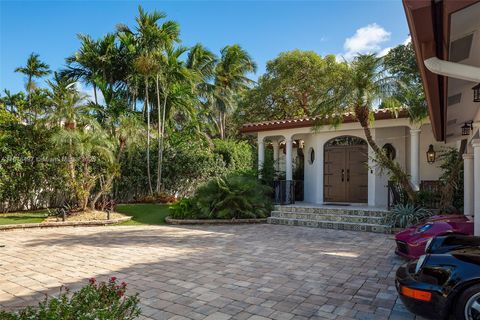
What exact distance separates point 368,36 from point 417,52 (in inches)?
417

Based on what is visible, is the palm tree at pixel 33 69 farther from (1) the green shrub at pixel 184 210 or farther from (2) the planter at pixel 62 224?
(1) the green shrub at pixel 184 210

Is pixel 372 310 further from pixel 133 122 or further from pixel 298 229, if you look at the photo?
pixel 133 122

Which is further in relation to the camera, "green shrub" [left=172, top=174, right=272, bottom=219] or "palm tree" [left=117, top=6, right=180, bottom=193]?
"palm tree" [left=117, top=6, right=180, bottom=193]

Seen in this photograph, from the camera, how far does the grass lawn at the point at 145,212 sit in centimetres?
1181

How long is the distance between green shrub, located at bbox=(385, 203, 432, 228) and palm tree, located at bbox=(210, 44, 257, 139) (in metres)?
17.1

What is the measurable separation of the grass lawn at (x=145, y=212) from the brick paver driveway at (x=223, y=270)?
7.56 feet

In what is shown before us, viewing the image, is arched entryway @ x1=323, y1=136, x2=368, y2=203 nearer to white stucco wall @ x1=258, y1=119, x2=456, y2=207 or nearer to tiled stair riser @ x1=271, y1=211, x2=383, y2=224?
white stucco wall @ x1=258, y1=119, x2=456, y2=207

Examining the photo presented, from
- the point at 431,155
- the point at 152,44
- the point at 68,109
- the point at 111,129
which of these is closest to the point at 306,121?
the point at 431,155

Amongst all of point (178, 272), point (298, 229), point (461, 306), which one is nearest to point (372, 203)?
point (298, 229)

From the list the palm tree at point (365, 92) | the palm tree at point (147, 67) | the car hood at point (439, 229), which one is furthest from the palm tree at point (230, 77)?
the car hood at point (439, 229)

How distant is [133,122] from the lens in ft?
48.6

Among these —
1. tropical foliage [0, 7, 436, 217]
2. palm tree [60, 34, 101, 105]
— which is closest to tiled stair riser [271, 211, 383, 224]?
tropical foliage [0, 7, 436, 217]

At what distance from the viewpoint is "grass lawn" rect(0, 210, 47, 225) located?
1088 centimetres

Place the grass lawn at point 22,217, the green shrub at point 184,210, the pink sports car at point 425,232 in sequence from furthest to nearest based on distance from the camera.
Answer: the green shrub at point 184,210 → the grass lawn at point 22,217 → the pink sports car at point 425,232
